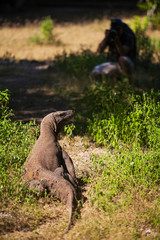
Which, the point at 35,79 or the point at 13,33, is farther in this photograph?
the point at 13,33

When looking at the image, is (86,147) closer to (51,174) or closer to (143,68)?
(51,174)

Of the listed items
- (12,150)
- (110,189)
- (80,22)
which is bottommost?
(110,189)

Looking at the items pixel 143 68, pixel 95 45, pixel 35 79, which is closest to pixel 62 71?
pixel 35 79

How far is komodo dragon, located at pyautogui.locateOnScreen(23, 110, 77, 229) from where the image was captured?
11.5 ft

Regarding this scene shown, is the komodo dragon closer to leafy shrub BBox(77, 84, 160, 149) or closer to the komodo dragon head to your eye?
the komodo dragon head

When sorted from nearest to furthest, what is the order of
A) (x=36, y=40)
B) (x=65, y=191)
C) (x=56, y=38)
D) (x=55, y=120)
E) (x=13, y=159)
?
1. (x=65, y=191)
2. (x=13, y=159)
3. (x=55, y=120)
4. (x=36, y=40)
5. (x=56, y=38)

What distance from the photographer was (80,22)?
15828 mm

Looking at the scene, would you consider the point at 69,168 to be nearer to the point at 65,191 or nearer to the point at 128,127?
the point at 65,191

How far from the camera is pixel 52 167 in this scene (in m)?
3.83

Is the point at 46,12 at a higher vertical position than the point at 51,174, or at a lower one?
higher

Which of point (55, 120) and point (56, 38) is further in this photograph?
point (56, 38)

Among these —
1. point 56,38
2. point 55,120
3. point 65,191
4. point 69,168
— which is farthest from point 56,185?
point 56,38

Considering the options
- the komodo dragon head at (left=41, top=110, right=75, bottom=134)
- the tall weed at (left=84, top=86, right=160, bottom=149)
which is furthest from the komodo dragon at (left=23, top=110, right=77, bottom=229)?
the tall weed at (left=84, top=86, right=160, bottom=149)

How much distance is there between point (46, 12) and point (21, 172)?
48.6 ft
